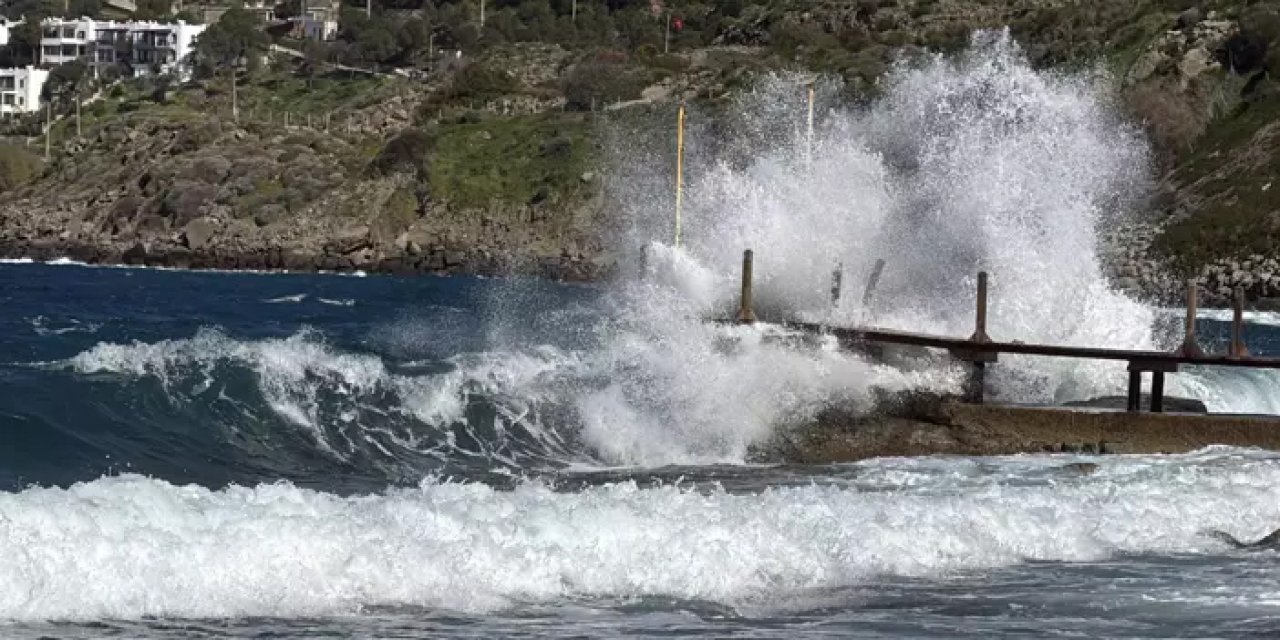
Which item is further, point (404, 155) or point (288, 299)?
point (404, 155)

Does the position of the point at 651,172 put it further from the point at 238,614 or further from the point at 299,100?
the point at 238,614

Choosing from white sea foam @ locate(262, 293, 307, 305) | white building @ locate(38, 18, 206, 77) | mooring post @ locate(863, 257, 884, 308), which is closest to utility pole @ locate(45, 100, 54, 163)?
white building @ locate(38, 18, 206, 77)

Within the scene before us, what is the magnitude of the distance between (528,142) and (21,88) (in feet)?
246

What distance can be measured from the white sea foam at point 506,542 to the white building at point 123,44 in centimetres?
14526

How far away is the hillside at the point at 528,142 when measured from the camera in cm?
8881

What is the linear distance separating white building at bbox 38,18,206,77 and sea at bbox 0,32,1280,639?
127 meters

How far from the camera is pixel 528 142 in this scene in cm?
10800

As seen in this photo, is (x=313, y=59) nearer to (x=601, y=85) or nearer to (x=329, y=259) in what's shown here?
(x=601, y=85)

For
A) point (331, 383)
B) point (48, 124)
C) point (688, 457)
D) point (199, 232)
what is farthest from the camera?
point (48, 124)

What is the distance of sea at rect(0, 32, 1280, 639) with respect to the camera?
45.9 ft

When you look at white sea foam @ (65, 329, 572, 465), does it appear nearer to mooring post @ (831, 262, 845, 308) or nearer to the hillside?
mooring post @ (831, 262, 845, 308)

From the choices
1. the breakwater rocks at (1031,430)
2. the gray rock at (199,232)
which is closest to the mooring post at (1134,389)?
the breakwater rocks at (1031,430)

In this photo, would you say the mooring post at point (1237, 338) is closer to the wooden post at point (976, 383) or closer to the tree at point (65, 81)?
the wooden post at point (976, 383)

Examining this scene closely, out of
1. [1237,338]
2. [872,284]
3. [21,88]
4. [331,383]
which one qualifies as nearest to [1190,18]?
[872,284]
